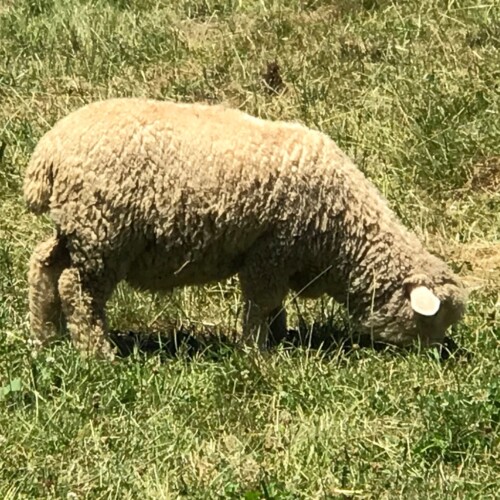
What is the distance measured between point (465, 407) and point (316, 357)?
2.97 ft

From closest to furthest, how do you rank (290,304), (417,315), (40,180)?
(40,180) → (417,315) → (290,304)

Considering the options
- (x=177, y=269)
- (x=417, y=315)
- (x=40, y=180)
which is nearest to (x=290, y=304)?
(x=417, y=315)

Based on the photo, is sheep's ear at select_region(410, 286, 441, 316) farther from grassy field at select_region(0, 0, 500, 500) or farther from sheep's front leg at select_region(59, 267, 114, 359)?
sheep's front leg at select_region(59, 267, 114, 359)

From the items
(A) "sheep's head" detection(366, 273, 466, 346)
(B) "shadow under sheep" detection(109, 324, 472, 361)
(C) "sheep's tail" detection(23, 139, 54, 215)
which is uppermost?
(C) "sheep's tail" detection(23, 139, 54, 215)

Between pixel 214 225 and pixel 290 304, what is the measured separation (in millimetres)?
1122

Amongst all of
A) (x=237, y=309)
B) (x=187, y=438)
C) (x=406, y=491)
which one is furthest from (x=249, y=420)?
(x=237, y=309)

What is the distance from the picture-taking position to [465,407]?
5602 mm

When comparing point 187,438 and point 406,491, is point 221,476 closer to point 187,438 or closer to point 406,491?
point 187,438

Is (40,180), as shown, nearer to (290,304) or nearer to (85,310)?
(85,310)

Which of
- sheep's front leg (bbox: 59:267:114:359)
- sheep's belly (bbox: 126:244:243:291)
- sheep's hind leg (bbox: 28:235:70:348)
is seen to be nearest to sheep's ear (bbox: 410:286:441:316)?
sheep's belly (bbox: 126:244:243:291)

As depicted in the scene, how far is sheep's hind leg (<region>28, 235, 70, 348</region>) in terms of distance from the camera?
6.36 m

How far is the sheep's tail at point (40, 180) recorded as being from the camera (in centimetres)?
620

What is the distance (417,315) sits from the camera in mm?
6578

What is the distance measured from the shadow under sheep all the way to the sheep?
4.0 inches
